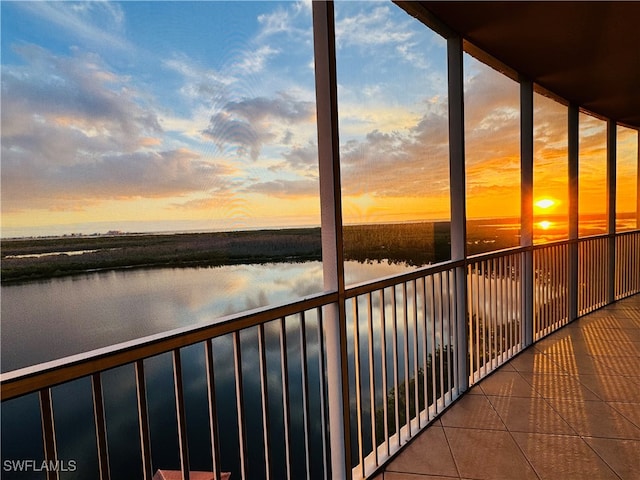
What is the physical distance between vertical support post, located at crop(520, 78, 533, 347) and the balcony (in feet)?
0.05

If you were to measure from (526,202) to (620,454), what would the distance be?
2.43 m

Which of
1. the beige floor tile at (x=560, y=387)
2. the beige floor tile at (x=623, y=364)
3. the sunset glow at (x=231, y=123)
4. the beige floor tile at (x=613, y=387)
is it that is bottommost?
the beige floor tile at (x=623, y=364)

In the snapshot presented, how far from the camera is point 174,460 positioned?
380 cm

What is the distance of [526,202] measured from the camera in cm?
381

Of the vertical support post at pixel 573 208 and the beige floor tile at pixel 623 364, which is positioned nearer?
the beige floor tile at pixel 623 364

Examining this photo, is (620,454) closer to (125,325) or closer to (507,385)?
(507,385)

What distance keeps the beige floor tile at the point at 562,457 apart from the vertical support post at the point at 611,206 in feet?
14.6

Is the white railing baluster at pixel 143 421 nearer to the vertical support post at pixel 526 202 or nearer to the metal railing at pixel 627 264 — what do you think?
the vertical support post at pixel 526 202

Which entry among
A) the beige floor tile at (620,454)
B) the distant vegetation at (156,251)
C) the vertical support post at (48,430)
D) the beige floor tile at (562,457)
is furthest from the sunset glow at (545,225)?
the vertical support post at (48,430)

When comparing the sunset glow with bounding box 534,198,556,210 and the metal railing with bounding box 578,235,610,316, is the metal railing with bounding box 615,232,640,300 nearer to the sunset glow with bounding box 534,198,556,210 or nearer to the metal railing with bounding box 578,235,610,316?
the metal railing with bounding box 578,235,610,316

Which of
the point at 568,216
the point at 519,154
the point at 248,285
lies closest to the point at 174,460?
the point at 248,285

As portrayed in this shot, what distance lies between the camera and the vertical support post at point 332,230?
5.88 feet

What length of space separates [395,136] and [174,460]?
14.9ft

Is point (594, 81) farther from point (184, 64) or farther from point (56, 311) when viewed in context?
point (56, 311)
